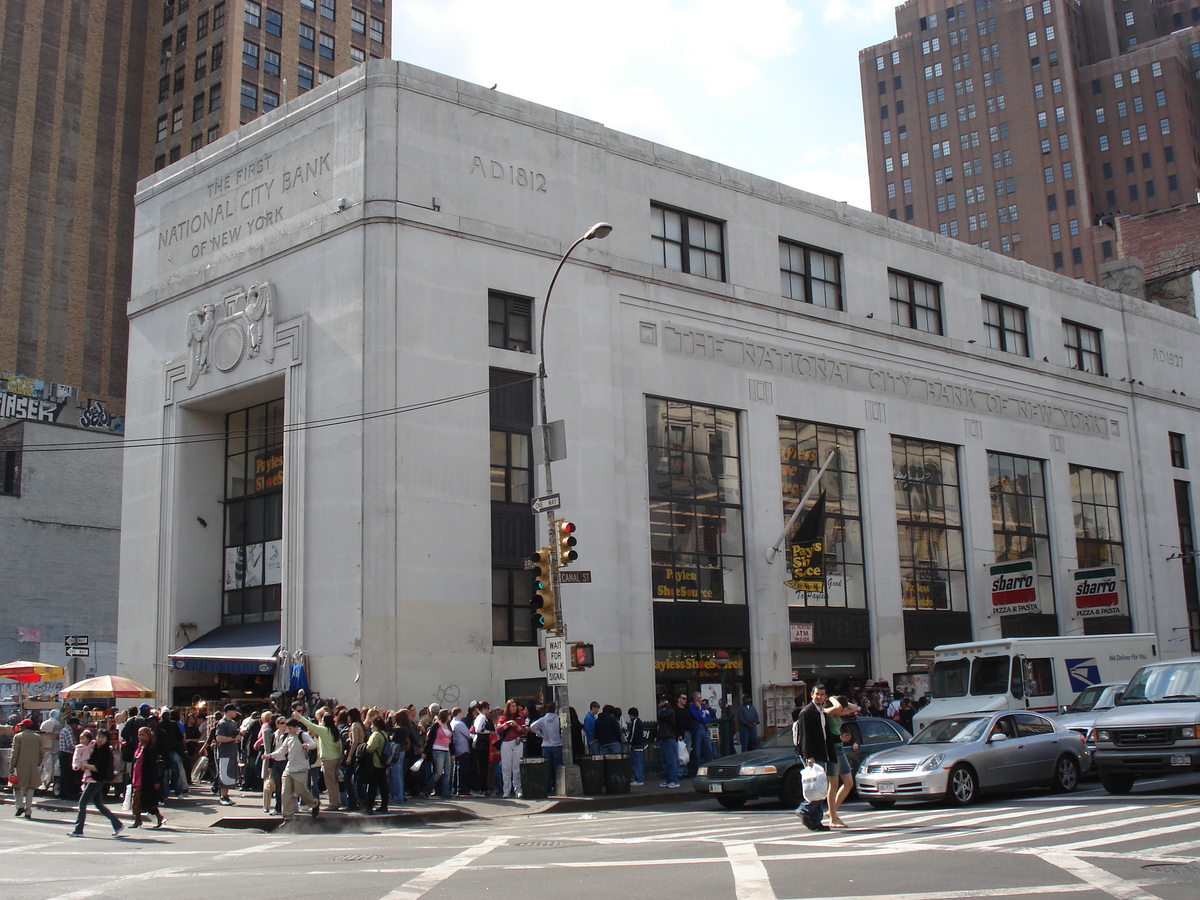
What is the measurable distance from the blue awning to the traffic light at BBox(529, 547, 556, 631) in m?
8.46

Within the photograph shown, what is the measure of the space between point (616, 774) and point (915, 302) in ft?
72.7

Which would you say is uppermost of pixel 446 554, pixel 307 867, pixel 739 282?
pixel 739 282

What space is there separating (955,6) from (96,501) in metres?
94.3

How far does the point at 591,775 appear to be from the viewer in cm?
2206

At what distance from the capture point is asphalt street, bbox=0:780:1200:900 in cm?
1034

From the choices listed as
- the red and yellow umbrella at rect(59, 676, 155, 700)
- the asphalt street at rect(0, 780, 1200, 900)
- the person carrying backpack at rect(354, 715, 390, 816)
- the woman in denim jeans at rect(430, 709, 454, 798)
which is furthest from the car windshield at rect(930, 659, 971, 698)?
the red and yellow umbrella at rect(59, 676, 155, 700)

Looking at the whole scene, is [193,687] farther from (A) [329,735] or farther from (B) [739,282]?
(B) [739,282]

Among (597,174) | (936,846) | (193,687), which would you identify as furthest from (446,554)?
(936,846)

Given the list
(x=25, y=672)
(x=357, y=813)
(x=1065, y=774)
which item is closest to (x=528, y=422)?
(x=357, y=813)

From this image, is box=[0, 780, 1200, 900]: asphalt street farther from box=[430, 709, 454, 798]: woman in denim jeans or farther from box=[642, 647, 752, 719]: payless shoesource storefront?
box=[642, 647, 752, 719]: payless shoesource storefront

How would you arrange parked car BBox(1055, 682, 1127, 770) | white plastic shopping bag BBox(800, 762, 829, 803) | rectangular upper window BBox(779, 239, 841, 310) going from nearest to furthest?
white plastic shopping bag BBox(800, 762, 829, 803), parked car BBox(1055, 682, 1127, 770), rectangular upper window BBox(779, 239, 841, 310)

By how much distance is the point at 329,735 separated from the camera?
1973 centimetres

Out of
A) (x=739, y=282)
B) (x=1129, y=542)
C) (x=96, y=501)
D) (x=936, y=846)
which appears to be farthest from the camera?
(x=96, y=501)

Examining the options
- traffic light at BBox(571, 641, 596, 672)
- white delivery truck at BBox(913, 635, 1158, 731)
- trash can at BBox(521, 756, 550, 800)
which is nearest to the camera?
trash can at BBox(521, 756, 550, 800)
